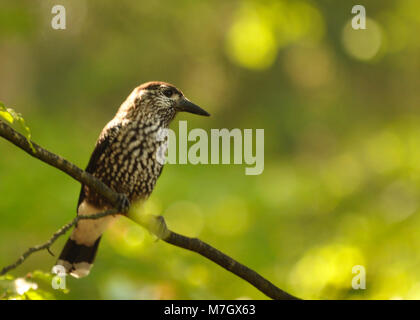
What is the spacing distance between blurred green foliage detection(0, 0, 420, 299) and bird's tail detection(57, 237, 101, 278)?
244 millimetres

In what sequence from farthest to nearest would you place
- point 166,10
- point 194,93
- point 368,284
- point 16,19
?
point 194,93, point 166,10, point 16,19, point 368,284

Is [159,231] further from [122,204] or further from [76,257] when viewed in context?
[76,257]

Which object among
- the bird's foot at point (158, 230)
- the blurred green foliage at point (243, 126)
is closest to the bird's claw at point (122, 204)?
the bird's foot at point (158, 230)

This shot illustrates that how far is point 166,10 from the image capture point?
11367 millimetres

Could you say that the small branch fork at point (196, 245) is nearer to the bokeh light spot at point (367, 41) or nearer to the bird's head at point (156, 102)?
the bird's head at point (156, 102)

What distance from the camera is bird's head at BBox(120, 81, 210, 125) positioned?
3.98 meters

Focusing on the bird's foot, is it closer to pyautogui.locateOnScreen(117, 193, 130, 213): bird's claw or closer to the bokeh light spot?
pyautogui.locateOnScreen(117, 193, 130, 213): bird's claw

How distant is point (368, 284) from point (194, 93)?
29.4 feet

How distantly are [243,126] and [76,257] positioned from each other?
28.0 ft

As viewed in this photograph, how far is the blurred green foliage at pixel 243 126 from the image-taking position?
504 centimetres

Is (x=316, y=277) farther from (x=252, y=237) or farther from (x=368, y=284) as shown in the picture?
(x=252, y=237)

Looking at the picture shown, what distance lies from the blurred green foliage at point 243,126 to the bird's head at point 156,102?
1052mm
